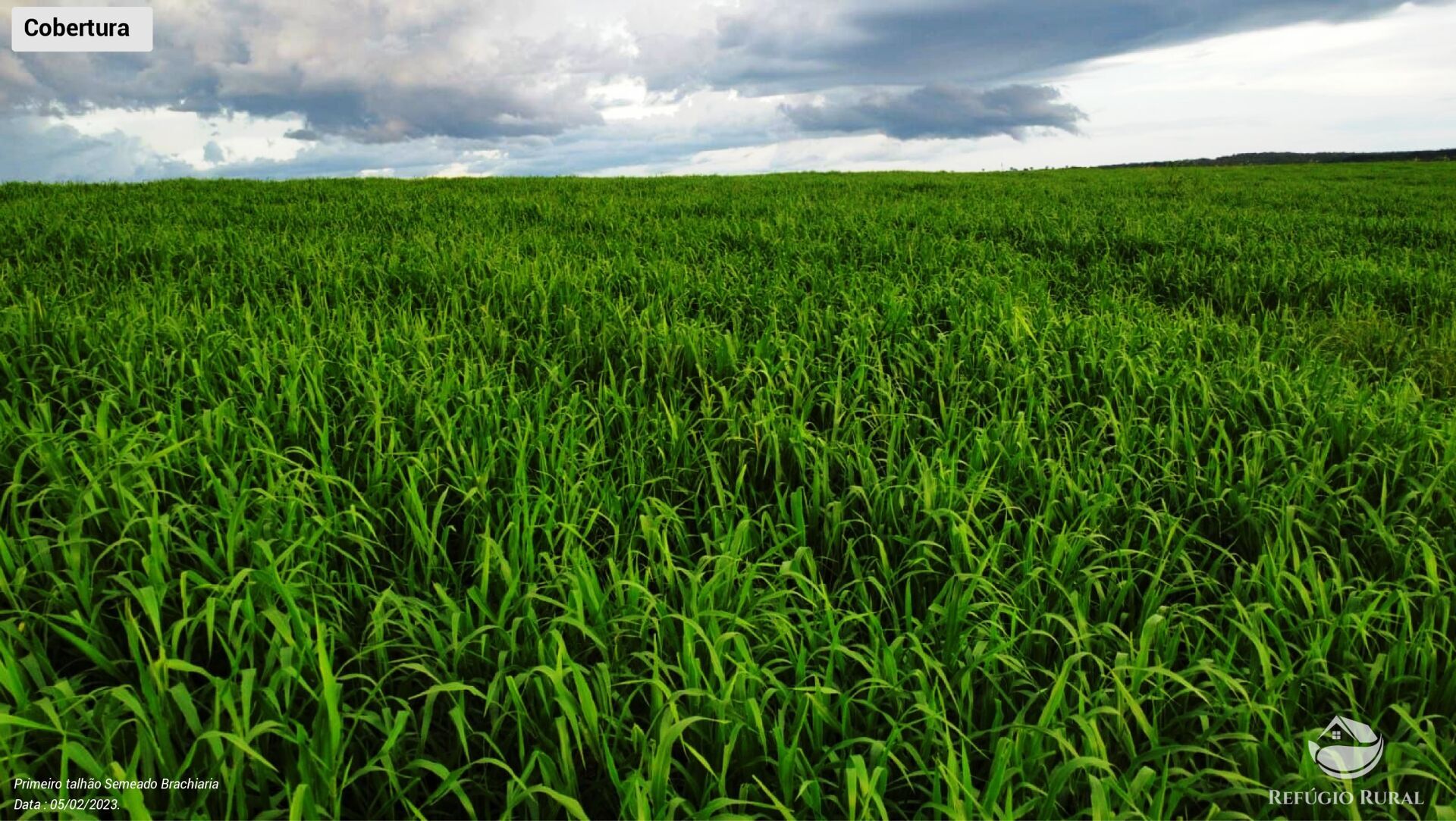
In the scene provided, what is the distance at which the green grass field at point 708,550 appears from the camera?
1592 millimetres

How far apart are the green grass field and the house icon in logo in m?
0.05

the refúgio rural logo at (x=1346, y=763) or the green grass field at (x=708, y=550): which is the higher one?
the green grass field at (x=708, y=550)

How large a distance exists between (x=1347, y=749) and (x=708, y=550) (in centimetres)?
157

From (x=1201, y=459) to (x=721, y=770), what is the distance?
8.79ft

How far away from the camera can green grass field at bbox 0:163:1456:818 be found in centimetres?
159

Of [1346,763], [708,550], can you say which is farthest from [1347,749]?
[708,550]

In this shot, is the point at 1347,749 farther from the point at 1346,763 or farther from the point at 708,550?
the point at 708,550

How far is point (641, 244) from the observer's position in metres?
7.68

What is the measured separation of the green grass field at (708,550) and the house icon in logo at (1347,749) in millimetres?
47

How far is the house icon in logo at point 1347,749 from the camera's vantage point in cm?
161

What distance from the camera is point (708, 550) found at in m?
2.30

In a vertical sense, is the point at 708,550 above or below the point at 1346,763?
above

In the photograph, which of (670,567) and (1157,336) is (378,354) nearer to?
(670,567)

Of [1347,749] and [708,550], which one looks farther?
[708,550]
